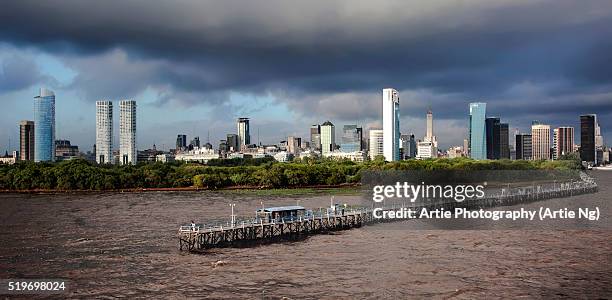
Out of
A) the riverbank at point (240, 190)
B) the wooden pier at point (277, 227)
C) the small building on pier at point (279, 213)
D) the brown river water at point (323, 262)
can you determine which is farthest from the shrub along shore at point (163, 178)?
the small building on pier at point (279, 213)

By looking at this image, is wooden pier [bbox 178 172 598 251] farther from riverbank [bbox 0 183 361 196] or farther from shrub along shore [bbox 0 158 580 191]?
shrub along shore [bbox 0 158 580 191]

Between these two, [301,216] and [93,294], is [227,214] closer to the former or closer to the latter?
[301,216]

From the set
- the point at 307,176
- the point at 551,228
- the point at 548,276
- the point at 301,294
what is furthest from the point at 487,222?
the point at 307,176

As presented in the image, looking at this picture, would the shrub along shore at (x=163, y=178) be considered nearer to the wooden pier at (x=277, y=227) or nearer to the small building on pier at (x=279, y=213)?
the wooden pier at (x=277, y=227)

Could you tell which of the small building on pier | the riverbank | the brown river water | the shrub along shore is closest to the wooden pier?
the small building on pier

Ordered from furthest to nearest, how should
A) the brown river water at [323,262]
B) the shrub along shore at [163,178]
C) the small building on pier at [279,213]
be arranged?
1. the shrub along shore at [163,178]
2. the small building on pier at [279,213]
3. the brown river water at [323,262]

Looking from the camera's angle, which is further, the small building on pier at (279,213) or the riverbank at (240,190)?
the riverbank at (240,190)

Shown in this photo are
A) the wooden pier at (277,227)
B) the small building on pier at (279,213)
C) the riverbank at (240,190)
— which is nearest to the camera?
the wooden pier at (277,227)

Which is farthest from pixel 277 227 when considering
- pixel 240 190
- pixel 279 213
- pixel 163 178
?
pixel 163 178
